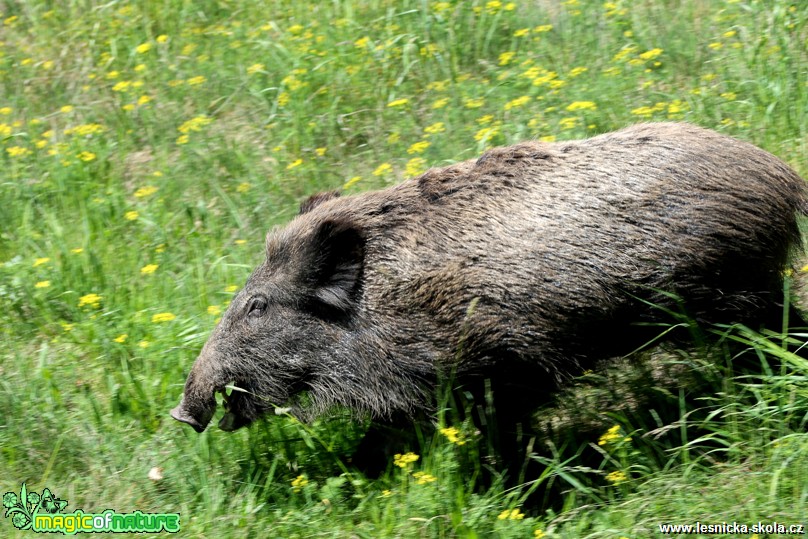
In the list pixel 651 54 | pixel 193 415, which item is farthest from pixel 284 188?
pixel 651 54

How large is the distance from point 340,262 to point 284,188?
2.25m

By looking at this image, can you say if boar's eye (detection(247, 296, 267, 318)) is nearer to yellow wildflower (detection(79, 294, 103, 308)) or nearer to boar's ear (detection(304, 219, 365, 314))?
boar's ear (detection(304, 219, 365, 314))

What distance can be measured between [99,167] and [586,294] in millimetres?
4553

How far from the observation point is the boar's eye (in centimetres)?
511

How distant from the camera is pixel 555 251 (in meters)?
4.49

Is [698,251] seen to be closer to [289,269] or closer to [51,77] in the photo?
[289,269]

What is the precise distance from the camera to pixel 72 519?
15.3 ft

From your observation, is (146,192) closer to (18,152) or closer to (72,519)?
(18,152)

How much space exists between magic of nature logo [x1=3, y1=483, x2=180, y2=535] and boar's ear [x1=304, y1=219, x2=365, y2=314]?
1.29 metres

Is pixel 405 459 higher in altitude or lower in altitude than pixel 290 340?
lower

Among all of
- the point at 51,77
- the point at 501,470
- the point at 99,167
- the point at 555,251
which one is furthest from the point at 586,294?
the point at 51,77

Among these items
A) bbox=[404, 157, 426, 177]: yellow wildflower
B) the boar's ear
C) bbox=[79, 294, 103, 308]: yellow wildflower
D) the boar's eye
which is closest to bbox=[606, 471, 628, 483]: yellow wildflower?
the boar's ear

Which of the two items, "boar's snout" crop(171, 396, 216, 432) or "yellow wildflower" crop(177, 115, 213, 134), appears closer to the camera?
"boar's snout" crop(171, 396, 216, 432)

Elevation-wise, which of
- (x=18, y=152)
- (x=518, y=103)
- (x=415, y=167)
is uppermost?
(x=518, y=103)
